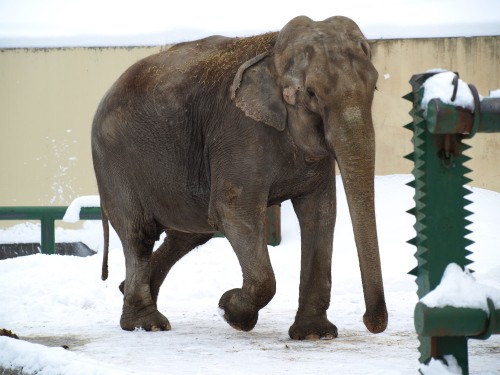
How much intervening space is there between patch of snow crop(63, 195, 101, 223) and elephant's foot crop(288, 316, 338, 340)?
6700mm

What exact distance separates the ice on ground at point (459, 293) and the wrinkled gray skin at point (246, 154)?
1.93m

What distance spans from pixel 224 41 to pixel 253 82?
107cm

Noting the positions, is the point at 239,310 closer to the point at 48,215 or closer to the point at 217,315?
the point at 217,315

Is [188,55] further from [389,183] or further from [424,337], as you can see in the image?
[389,183]

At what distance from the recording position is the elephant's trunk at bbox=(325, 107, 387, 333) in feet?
20.6

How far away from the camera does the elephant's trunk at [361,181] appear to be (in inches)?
247

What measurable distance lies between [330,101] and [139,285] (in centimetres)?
258

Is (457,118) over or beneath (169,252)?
over

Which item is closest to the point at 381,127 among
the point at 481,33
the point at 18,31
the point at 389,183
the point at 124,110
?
the point at 389,183

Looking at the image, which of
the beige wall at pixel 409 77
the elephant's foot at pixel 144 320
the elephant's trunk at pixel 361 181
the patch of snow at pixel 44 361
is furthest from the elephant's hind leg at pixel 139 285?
the beige wall at pixel 409 77

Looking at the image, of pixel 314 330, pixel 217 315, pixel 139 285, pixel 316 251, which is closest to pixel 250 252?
pixel 316 251

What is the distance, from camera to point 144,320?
338 inches

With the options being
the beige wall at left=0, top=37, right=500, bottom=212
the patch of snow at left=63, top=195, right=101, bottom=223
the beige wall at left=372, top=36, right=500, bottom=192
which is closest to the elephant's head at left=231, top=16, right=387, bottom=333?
the patch of snow at left=63, top=195, right=101, bottom=223

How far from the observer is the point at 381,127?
1684cm
